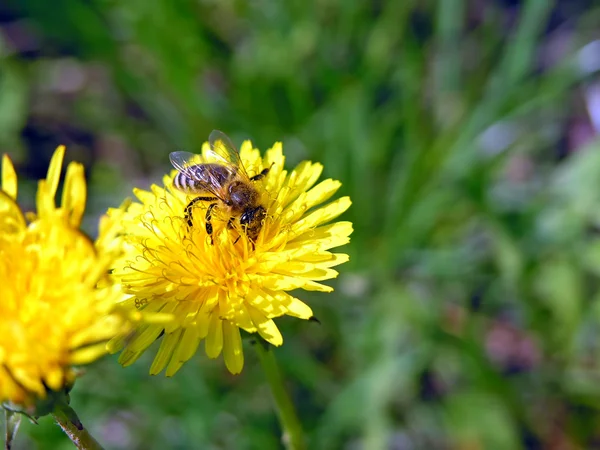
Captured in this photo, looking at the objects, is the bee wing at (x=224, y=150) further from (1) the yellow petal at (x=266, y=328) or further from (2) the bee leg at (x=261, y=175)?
(1) the yellow petal at (x=266, y=328)

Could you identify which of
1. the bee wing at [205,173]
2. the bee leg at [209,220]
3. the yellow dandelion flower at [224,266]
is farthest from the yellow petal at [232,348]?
the bee wing at [205,173]

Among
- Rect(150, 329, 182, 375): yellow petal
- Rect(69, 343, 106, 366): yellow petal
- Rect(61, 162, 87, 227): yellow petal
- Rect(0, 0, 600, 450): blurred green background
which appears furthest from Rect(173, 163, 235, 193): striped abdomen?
Rect(0, 0, 600, 450): blurred green background

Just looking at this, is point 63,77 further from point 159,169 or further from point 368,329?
point 368,329

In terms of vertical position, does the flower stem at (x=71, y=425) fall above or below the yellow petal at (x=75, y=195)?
below

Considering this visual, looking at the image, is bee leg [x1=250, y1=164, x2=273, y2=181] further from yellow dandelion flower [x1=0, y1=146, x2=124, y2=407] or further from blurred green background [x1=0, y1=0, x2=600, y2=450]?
blurred green background [x1=0, y1=0, x2=600, y2=450]

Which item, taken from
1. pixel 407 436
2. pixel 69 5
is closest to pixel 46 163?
pixel 69 5

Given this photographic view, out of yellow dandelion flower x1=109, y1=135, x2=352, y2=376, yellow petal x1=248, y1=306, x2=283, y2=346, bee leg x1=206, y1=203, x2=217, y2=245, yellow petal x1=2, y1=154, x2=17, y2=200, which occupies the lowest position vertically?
yellow petal x1=248, y1=306, x2=283, y2=346
